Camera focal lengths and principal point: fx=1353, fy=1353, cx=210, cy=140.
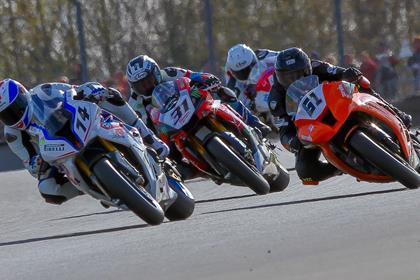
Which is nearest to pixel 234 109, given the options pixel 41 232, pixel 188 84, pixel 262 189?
pixel 188 84

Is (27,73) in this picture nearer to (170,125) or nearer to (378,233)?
(170,125)

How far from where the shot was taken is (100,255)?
8.90m

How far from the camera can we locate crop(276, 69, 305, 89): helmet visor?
11.6 m

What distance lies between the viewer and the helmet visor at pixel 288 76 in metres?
11.6

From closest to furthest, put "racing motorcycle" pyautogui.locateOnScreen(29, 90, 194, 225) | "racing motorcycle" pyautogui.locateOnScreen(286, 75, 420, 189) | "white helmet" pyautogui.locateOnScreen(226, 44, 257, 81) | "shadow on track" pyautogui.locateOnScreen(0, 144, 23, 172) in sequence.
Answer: "racing motorcycle" pyautogui.locateOnScreen(29, 90, 194, 225)
"racing motorcycle" pyautogui.locateOnScreen(286, 75, 420, 189)
"white helmet" pyautogui.locateOnScreen(226, 44, 257, 81)
"shadow on track" pyautogui.locateOnScreen(0, 144, 23, 172)

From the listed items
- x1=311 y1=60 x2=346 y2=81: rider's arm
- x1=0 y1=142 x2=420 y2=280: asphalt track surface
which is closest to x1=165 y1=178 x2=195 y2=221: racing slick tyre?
x1=0 y1=142 x2=420 y2=280: asphalt track surface

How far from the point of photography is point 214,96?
47.9 feet

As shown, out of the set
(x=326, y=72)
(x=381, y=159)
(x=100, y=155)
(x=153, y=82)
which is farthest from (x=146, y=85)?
(x=381, y=159)

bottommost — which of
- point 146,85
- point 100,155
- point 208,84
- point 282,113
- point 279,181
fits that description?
point 279,181

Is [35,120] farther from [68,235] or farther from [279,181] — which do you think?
[279,181]

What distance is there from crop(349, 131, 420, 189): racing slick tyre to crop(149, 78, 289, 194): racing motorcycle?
2.20 meters

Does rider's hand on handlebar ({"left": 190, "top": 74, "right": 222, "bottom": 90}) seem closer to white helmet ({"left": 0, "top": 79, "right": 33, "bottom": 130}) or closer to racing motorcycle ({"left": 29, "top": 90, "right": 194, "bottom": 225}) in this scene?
racing motorcycle ({"left": 29, "top": 90, "right": 194, "bottom": 225})

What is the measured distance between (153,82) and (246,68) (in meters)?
2.97

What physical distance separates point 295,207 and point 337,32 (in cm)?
1091
